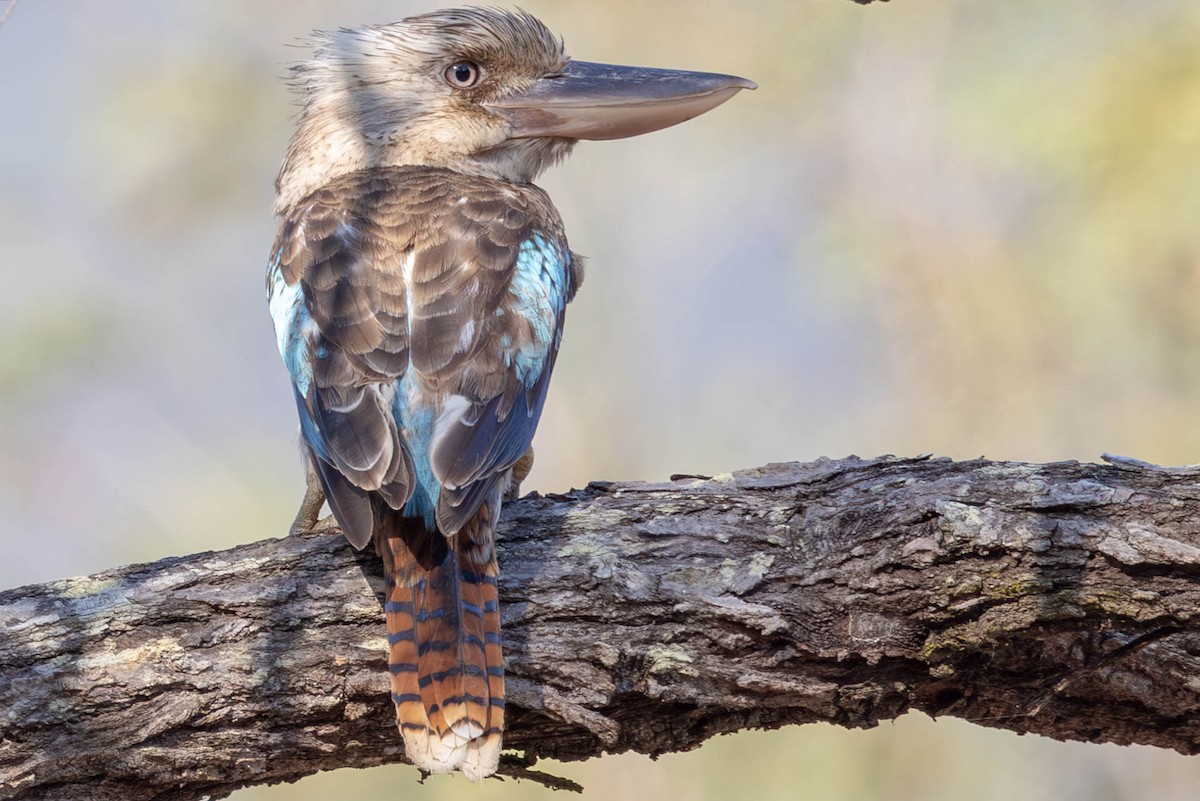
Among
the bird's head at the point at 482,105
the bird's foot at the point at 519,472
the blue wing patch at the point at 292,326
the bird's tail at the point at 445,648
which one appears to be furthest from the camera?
the bird's head at the point at 482,105

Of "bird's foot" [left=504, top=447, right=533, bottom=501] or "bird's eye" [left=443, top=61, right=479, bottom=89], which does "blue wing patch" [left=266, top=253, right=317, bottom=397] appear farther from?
"bird's eye" [left=443, top=61, right=479, bottom=89]

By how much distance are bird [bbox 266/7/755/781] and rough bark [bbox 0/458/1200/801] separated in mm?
117

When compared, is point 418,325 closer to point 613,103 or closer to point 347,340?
point 347,340

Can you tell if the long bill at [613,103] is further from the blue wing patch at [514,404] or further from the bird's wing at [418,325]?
the blue wing patch at [514,404]

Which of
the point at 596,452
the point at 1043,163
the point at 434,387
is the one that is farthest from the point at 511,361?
the point at 1043,163

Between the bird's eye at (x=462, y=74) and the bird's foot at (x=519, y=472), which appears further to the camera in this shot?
the bird's eye at (x=462, y=74)

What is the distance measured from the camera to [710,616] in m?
2.52

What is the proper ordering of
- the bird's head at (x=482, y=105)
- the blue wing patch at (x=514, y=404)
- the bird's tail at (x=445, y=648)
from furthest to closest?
the bird's head at (x=482, y=105) < the blue wing patch at (x=514, y=404) < the bird's tail at (x=445, y=648)

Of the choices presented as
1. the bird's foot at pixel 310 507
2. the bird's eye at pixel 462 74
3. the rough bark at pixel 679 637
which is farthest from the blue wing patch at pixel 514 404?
the bird's eye at pixel 462 74

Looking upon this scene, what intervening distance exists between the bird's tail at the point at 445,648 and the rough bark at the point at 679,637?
9 cm

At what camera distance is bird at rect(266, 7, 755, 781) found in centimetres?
243

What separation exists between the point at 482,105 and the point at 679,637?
180 cm

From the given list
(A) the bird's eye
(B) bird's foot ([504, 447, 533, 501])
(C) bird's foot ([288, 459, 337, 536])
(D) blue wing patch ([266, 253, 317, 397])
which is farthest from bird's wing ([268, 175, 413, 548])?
(A) the bird's eye

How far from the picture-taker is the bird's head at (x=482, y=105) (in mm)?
3740
